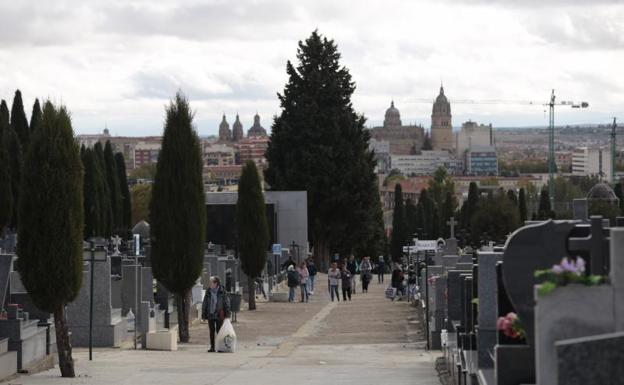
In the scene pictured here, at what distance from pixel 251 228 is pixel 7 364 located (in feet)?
69.9

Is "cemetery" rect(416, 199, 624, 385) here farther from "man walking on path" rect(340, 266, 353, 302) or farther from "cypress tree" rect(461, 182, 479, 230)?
"cypress tree" rect(461, 182, 479, 230)

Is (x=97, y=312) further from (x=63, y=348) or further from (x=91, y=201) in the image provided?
(x=91, y=201)

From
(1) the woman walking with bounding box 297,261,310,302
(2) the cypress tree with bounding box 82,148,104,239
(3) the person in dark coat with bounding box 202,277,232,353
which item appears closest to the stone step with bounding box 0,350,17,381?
(3) the person in dark coat with bounding box 202,277,232,353

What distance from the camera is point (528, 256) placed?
948cm

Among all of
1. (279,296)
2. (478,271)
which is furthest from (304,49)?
(478,271)

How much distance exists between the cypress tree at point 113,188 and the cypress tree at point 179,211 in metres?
47.0

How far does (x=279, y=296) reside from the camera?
146 ft

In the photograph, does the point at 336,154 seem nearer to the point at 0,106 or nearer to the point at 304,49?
the point at 304,49

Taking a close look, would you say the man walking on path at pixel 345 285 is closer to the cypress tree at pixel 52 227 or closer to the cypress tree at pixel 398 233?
the cypress tree at pixel 52 227

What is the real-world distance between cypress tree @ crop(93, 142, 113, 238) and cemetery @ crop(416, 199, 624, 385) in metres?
53.2

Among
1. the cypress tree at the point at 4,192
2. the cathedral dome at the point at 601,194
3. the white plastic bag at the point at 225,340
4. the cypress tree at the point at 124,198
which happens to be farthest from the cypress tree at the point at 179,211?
the cathedral dome at the point at 601,194

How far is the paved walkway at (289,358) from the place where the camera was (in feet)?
→ 59.2

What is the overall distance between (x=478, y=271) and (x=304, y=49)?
2633 inches

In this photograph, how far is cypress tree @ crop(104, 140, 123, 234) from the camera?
7631 cm
